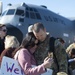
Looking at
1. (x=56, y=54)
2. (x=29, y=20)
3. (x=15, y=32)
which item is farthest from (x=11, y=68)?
(x=29, y=20)

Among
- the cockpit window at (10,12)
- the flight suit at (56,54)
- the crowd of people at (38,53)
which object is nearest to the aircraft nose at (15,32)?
the cockpit window at (10,12)

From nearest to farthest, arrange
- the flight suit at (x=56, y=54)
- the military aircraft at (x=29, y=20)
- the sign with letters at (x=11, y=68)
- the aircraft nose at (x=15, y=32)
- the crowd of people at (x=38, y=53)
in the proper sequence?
the crowd of people at (x=38, y=53)
the sign with letters at (x=11, y=68)
the flight suit at (x=56, y=54)
the aircraft nose at (x=15, y=32)
the military aircraft at (x=29, y=20)

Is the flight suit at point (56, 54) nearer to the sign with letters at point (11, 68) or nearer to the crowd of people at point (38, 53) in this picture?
the crowd of people at point (38, 53)

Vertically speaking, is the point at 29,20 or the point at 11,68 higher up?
the point at 11,68

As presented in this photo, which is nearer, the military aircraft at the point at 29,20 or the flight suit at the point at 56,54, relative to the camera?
the flight suit at the point at 56,54

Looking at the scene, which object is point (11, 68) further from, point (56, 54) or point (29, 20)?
point (29, 20)

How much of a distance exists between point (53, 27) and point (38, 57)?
14073 millimetres

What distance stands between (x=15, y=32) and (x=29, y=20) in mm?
1483

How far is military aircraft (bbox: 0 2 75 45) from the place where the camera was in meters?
16.2

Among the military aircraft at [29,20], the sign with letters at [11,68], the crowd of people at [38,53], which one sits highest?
the crowd of people at [38,53]

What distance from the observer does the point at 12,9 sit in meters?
17.9

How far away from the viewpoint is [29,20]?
17.1 metres

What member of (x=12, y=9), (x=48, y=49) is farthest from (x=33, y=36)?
(x=12, y=9)

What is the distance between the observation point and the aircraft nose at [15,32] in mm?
15652
